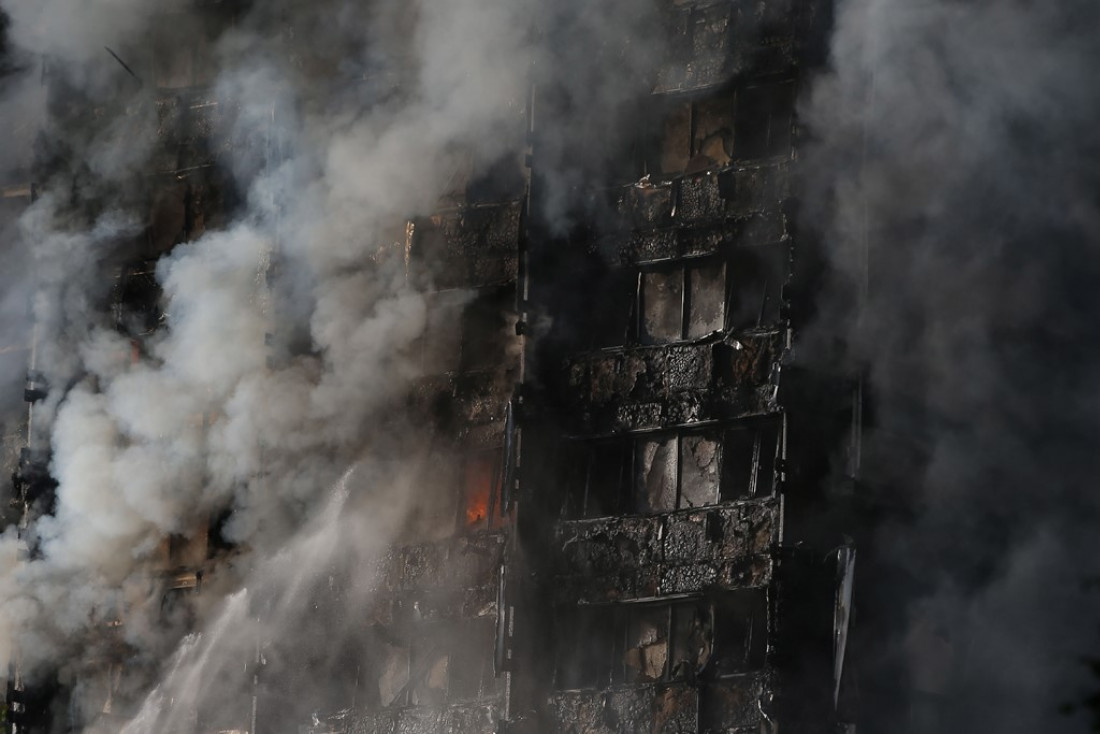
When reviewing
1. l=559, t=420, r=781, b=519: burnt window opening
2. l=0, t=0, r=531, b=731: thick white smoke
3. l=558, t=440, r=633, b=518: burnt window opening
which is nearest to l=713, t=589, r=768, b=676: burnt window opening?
l=559, t=420, r=781, b=519: burnt window opening

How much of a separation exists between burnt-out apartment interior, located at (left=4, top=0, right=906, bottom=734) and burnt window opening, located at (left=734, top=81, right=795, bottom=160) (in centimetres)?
2

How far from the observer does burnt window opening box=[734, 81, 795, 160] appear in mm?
12828

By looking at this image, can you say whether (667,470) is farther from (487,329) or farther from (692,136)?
(692,136)

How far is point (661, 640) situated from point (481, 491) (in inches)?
79.1

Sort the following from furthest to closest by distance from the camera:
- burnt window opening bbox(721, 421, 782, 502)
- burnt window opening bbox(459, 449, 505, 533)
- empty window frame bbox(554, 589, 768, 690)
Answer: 1. burnt window opening bbox(459, 449, 505, 533)
2. burnt window opening bbox(721, 421, 782, 502)
3. empty window frame bbox(554, 589, 768, 690)

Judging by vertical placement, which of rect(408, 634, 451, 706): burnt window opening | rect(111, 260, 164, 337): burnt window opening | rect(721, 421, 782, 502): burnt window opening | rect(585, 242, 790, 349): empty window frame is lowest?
rect(408, 634, 451, 706): burnt window opening

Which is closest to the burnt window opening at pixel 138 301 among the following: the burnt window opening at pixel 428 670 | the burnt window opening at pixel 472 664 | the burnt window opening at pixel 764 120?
the burnt window opening at pixel 428 670

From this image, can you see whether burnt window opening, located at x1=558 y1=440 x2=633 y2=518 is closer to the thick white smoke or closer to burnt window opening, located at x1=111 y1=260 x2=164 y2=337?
the thick white smoke

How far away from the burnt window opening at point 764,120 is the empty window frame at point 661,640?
133 inches

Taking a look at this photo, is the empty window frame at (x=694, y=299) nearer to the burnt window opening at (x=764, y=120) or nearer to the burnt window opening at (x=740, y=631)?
the burnt window opening at (x=764, y=120)

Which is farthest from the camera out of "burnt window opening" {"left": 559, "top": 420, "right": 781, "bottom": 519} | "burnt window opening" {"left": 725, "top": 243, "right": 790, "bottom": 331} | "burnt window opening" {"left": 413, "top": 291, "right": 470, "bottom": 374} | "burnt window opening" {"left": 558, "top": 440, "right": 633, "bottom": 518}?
"burnt window opening" {"left": 413, "top": 291, "right": 470, "bottom": 374}

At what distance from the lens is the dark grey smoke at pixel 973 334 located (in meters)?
11.2

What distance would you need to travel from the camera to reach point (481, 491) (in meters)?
13.6

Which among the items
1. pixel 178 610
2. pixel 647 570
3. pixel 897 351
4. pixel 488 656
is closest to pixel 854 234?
pixel 897 351
